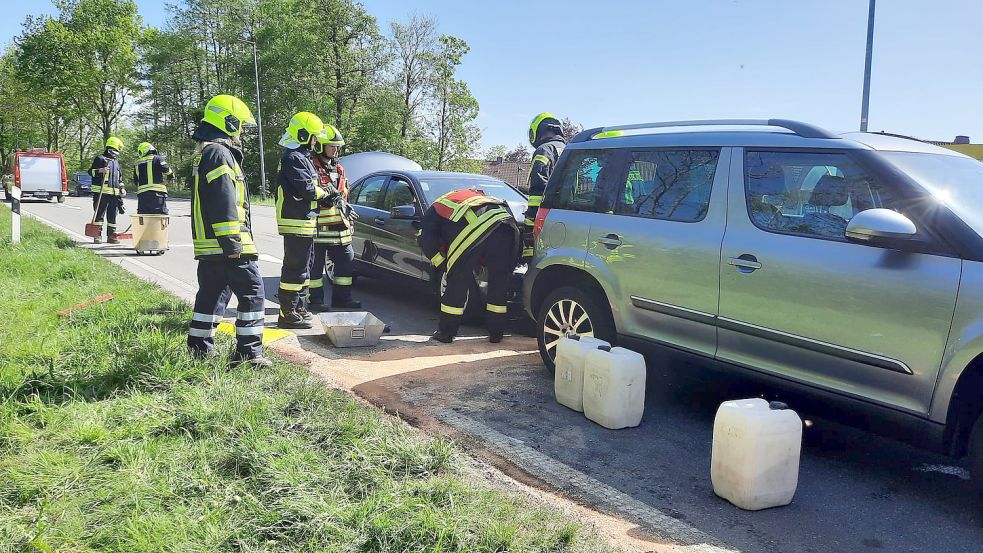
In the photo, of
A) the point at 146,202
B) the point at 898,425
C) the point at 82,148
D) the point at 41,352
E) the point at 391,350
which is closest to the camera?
the point at 898,425

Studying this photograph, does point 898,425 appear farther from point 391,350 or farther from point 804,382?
point 391,350

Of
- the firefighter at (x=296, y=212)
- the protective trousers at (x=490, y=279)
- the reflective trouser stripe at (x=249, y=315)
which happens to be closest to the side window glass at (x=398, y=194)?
the firefighter at (x=296, y=212)

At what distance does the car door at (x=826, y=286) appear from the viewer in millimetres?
3393

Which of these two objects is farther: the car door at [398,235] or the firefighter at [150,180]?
the firefighter at [150,180]

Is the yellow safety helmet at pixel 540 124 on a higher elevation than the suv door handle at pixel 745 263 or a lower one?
higher

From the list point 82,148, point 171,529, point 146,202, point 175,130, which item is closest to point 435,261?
point 171,529

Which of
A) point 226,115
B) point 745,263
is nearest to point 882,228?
point 745,263

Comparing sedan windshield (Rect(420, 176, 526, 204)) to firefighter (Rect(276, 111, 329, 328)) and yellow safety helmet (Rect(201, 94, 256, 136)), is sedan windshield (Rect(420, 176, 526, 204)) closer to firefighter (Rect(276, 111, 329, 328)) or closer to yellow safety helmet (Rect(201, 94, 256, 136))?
firefighter (Rect(276, 111, 329, 328))

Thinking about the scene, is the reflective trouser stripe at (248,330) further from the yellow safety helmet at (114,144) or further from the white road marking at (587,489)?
the yellow safety helmet at (114,144)

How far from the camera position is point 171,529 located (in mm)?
2814

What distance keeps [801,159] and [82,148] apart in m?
67.4

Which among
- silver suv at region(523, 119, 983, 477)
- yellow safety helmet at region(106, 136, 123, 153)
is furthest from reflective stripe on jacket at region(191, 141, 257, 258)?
yellow safety helmet at region(106, 136, 123, 153)

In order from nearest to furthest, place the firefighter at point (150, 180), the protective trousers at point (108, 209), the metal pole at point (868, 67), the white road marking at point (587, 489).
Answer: the white road marking at point (587, 489) < the firefighter at point (150, 180) < the protective trousers at point (108, 209) < the metal pole at point (868, 67)

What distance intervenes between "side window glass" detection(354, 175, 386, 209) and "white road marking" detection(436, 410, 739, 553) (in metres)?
4.45
